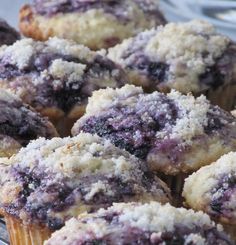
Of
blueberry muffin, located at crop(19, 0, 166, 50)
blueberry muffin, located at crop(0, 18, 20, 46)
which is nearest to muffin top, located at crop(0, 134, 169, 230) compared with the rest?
blueberry muffin, located at crop(0, 18, 20, 46)

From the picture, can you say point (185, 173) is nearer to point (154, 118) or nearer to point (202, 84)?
point (154, 118)

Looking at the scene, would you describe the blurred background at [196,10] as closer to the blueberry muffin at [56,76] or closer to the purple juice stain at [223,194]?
the blueberry muffin at [56,76]

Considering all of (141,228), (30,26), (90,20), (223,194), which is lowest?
(30,26)

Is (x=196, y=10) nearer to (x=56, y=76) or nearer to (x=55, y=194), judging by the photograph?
(x=56, y=76)

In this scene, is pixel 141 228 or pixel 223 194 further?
pixel 223 194

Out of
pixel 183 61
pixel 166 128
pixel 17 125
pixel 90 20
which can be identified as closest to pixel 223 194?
pixel 166 128
